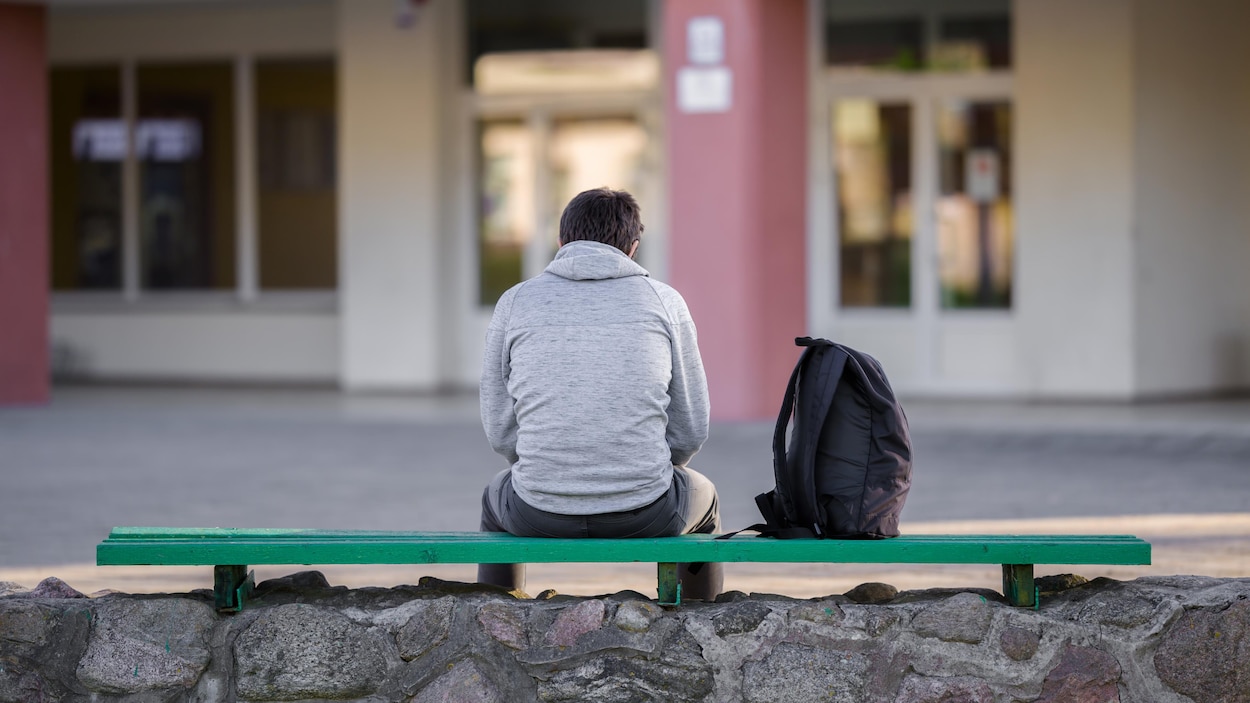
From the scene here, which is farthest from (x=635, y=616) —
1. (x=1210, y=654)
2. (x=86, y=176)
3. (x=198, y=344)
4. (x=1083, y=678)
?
(x=86, y=176)

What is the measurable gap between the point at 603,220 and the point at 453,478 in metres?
4.90

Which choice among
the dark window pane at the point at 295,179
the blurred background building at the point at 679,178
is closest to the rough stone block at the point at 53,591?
the blurred background building at the point at 679,178

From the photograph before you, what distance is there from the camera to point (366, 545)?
4.08 m

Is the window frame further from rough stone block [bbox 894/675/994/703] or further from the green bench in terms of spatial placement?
rough stone block [bbox 894/675/994/703]

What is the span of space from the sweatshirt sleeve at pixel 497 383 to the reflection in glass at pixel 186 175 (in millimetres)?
12242

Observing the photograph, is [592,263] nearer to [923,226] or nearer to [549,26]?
[923,226]

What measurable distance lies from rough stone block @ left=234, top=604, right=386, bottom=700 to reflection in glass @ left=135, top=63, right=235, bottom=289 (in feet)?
40.2

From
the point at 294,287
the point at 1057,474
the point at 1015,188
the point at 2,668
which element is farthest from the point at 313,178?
the point at 2,668

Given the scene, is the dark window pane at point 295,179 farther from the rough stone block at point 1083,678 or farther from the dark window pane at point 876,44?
the rough stone block at point 1083,678

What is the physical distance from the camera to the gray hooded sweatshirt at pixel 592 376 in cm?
407

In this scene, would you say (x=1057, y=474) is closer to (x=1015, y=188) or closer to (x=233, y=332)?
(x=1015, y=188)

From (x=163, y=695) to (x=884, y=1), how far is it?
33.7 feet

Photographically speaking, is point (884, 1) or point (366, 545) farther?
point (884, 1)

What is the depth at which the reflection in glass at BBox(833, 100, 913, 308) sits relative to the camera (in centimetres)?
1330
